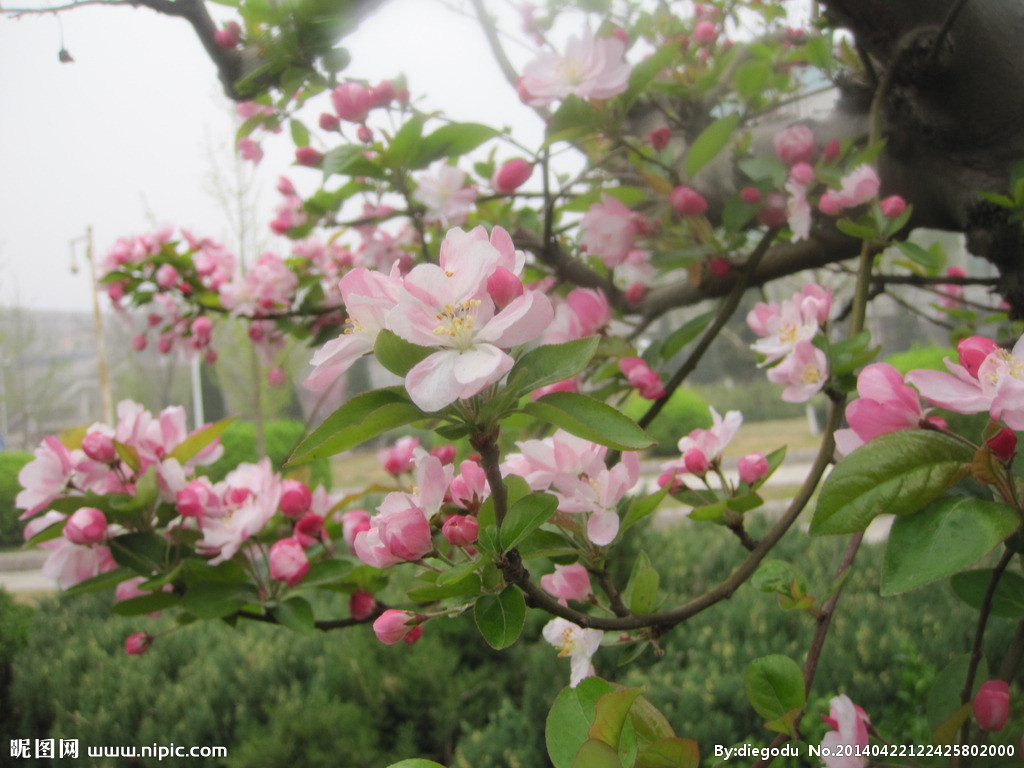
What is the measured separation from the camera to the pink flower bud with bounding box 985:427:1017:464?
13.6 inches

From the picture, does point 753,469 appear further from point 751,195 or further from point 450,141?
point 450,141

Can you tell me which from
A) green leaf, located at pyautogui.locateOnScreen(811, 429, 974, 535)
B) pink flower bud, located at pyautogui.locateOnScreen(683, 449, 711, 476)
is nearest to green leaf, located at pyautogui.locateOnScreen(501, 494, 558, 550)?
green leaf, located at pyautogui.locateOnScreen(811, 429, 974, 535)

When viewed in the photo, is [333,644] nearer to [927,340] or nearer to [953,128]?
[953,128]

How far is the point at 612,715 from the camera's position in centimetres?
34

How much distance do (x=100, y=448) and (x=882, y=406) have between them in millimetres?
694

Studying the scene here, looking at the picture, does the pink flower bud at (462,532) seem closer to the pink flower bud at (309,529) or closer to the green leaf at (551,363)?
the green leaf at (551,363)

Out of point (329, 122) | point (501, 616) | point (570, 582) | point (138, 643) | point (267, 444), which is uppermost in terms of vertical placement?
point (329, 122)

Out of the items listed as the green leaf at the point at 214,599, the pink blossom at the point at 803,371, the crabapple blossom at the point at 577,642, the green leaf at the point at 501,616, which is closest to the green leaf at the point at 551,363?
the green leaf at the point at 501,616

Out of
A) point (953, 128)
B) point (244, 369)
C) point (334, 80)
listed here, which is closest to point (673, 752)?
point (953, 128)

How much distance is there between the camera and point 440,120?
3.04 feet

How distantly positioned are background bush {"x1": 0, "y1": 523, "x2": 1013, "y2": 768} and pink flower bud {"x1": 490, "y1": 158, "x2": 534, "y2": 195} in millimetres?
997

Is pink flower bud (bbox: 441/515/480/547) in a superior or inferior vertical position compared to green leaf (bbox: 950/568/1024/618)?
superior

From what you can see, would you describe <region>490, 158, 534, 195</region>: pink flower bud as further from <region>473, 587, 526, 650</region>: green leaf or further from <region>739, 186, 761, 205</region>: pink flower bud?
<region>473, 587, 526, 650</region>: green leaf

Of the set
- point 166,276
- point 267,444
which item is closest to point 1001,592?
point 166,276
